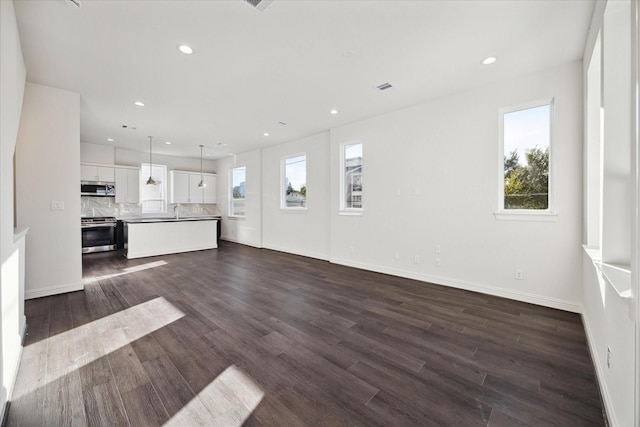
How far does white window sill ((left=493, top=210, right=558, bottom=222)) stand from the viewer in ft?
10.2

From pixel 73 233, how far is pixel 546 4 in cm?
584

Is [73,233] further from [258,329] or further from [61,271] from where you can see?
[258,329]

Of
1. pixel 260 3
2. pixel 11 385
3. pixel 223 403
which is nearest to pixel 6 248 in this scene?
pixel 11 385

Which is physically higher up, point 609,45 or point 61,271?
point 609,45

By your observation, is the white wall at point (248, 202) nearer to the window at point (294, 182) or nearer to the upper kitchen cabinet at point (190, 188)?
the upper kitchen cabinet at point (190, 188)

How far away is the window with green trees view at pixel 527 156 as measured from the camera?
3230 mm

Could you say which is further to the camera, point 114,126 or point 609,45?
point 114,126

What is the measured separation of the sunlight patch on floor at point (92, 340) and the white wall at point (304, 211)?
11.4 ft

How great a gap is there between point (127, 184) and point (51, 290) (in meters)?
4.71

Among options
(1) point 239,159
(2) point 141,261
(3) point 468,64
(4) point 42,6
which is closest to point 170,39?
(4) point 42,6

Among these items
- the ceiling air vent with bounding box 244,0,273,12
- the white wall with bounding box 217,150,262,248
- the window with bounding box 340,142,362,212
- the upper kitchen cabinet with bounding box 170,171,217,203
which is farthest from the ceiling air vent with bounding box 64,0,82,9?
the upper kitchen cabinet with bounding box 170,171,217,203

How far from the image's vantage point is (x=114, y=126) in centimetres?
540

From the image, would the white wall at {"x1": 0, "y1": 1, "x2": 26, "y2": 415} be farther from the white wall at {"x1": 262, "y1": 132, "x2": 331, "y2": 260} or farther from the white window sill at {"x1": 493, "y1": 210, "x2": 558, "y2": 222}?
the white window sill at {"x1": 493, "y1": 210, "x2": 558, "y2": 222}

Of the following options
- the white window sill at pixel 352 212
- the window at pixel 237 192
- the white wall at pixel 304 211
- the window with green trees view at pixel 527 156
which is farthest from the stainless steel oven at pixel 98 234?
the window with green trees view at pixel 527 156
